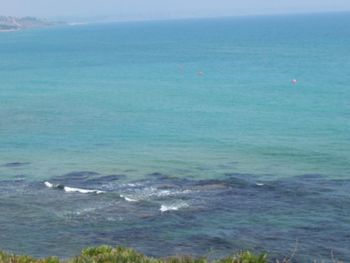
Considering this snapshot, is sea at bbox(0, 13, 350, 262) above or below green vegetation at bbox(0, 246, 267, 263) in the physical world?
below

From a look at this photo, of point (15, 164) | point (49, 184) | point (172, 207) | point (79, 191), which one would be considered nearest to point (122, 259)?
A: point (172, 207)

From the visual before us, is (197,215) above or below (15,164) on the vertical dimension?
above

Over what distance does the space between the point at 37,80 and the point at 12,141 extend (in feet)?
144

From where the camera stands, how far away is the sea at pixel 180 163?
34188 mm

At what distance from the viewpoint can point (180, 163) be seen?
4919 cm

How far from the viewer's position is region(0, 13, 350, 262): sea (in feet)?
112

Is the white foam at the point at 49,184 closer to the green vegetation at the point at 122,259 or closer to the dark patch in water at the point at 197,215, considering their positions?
the dark patch in water at the point at 197,215

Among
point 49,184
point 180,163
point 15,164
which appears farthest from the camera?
point 15,164

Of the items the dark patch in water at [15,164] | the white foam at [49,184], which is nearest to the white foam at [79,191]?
the white foam at [49,184]

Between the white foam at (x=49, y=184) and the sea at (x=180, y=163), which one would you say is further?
the white foam at (x=49, y=184)

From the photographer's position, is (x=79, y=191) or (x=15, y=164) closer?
(x=79, y=191)

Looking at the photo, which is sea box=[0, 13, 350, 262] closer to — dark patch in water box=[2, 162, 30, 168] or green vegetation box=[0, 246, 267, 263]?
dark patch in water box=[2, 162, 30, 168]

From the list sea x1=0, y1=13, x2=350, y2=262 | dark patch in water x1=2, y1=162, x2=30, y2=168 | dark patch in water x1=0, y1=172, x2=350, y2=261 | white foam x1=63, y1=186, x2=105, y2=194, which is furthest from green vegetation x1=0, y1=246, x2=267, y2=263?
dark patch in water x1=2, y1=162, x2=30, y2=168

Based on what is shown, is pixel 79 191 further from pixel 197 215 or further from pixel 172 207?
pixel 197 215
